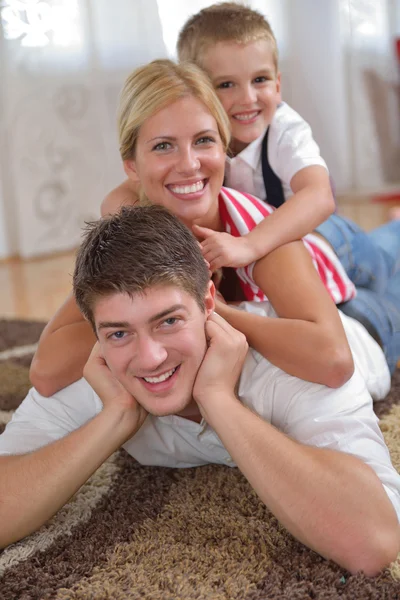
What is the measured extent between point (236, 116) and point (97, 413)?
0.84 m

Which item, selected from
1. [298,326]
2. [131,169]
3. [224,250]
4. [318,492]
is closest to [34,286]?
[131,169]

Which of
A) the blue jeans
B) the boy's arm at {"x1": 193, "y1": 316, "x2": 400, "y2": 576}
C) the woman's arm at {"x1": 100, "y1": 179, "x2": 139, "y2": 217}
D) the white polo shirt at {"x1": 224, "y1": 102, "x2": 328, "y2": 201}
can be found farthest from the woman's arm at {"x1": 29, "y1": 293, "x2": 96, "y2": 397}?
the blue jeans

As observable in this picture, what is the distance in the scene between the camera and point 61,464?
1204 mm

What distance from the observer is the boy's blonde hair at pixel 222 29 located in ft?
5.77

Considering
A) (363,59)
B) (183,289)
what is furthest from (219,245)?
(363,59)

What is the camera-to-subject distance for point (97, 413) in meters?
1.36

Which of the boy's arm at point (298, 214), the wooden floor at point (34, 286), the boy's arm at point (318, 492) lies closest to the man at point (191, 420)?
the boy's arm at point (318, 492)

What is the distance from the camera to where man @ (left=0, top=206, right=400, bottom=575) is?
1067 millimetres

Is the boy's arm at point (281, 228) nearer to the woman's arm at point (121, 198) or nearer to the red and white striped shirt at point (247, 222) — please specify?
the red and white striped shirt at point (247, 222)

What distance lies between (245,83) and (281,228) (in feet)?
1.48

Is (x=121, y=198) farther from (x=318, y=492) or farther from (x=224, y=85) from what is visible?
(x=318, y=492)

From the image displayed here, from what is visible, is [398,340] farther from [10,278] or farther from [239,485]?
[10,278]

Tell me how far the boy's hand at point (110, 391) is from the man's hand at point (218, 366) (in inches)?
4.8

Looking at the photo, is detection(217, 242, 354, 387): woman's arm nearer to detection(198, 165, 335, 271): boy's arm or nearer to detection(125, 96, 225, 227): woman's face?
detection(198, 165, 335, 271): boy's arm
